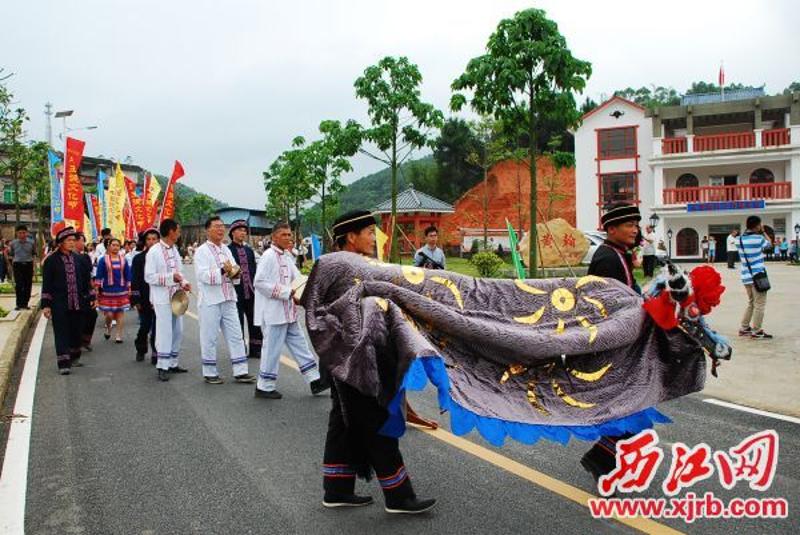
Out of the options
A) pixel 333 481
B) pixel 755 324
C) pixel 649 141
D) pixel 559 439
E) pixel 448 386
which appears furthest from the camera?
pixel 649 141

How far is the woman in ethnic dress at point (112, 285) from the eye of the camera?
39.1 feet

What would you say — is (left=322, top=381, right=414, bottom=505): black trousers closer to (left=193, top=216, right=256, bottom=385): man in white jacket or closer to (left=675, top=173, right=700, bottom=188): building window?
(left=193, top=216, right=256, bottom=385): man in white jacket

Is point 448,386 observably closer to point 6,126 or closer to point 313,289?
point 313,289

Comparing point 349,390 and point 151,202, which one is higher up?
point 151,202

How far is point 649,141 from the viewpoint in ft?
129

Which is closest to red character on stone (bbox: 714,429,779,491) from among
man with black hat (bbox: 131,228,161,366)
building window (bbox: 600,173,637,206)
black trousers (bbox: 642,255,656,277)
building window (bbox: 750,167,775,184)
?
man with black hat (bbox: 131,228,161,366)

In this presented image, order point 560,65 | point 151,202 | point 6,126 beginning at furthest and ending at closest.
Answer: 1. point 6,126
2. point 151,202
3. point 560,65

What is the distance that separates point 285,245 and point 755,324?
264 inches

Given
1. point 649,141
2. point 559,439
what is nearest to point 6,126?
point 559,439

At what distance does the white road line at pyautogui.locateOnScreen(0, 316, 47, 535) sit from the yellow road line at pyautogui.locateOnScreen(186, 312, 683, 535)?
9.14ft

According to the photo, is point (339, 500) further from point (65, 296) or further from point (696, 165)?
point (696, 165)

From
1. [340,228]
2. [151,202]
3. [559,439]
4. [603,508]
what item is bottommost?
[603,508]

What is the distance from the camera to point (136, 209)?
58.4ft

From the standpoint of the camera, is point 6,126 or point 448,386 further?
point 6,126
